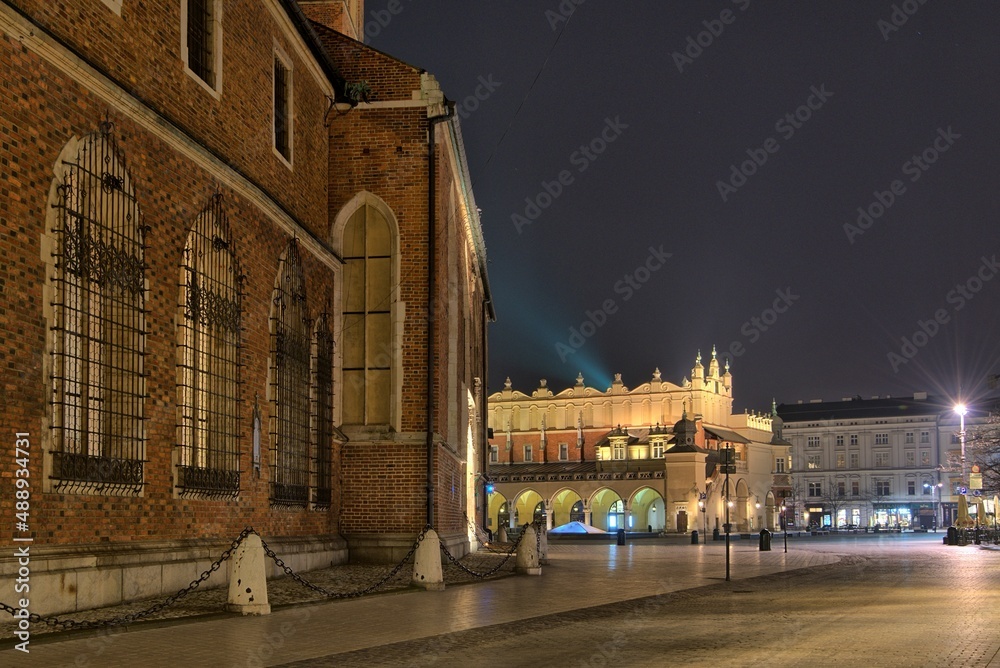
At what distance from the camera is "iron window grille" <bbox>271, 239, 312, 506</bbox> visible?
20875mm

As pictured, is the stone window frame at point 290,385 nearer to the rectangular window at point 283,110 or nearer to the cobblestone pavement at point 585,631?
the rectangular window at point 283,110

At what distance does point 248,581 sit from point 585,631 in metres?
4.25

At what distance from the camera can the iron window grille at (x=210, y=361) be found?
A: 1689cm

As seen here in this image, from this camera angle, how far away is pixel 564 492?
106 m

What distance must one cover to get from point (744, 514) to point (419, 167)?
294 ft

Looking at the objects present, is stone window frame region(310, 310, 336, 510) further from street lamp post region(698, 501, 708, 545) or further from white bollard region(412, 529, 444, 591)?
street lamp post region(698, 501, 708, 545)

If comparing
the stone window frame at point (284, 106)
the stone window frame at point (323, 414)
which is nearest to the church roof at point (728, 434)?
the stone window frame at point (323, 414)

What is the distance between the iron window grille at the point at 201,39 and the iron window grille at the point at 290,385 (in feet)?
13.8

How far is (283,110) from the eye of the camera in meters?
22.7

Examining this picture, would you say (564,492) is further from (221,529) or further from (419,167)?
(221,529)

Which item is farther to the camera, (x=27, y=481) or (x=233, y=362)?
(x=233, y=362)

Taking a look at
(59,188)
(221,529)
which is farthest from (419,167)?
(59,188)

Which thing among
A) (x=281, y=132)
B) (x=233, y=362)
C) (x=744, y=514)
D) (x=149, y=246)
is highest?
(x=281, y=132)

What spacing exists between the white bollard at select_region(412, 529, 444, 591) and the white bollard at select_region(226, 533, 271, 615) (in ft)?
15.2
